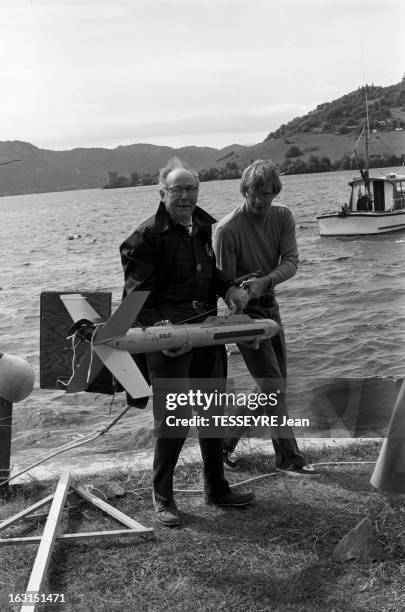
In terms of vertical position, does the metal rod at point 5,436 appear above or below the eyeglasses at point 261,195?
below

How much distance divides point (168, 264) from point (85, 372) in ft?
2.61

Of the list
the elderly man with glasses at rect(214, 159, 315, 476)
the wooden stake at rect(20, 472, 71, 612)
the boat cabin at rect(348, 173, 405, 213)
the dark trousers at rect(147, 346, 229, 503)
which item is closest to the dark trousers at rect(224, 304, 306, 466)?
the elderly man with glasses at rect(214, 159, 315, 476)

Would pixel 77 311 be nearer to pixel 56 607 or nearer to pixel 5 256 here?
pixel 56 607

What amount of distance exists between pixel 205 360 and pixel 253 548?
44.8 inches

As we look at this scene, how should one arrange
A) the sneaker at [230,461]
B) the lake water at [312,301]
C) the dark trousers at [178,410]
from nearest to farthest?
the dark trousers at [178,410] → the sneaker at [230,461] → the lake water at [312,301]

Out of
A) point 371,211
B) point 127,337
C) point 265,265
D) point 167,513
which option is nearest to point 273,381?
point 265,265

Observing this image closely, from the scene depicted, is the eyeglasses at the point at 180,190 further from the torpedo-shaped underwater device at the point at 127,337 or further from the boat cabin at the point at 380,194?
the boat cabin at the point at 380,194

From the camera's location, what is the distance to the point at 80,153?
5269 centimetres

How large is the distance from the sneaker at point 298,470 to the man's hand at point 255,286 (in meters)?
1.23

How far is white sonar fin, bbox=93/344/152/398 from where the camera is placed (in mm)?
3852

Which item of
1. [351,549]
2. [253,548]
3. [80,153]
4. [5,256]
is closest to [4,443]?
[253,548]

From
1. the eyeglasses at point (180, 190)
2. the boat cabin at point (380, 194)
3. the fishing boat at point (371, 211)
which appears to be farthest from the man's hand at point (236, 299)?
→ the boat cabin at point (380, 194)

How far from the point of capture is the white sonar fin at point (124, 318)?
152 inches

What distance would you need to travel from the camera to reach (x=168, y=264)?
163 inches
